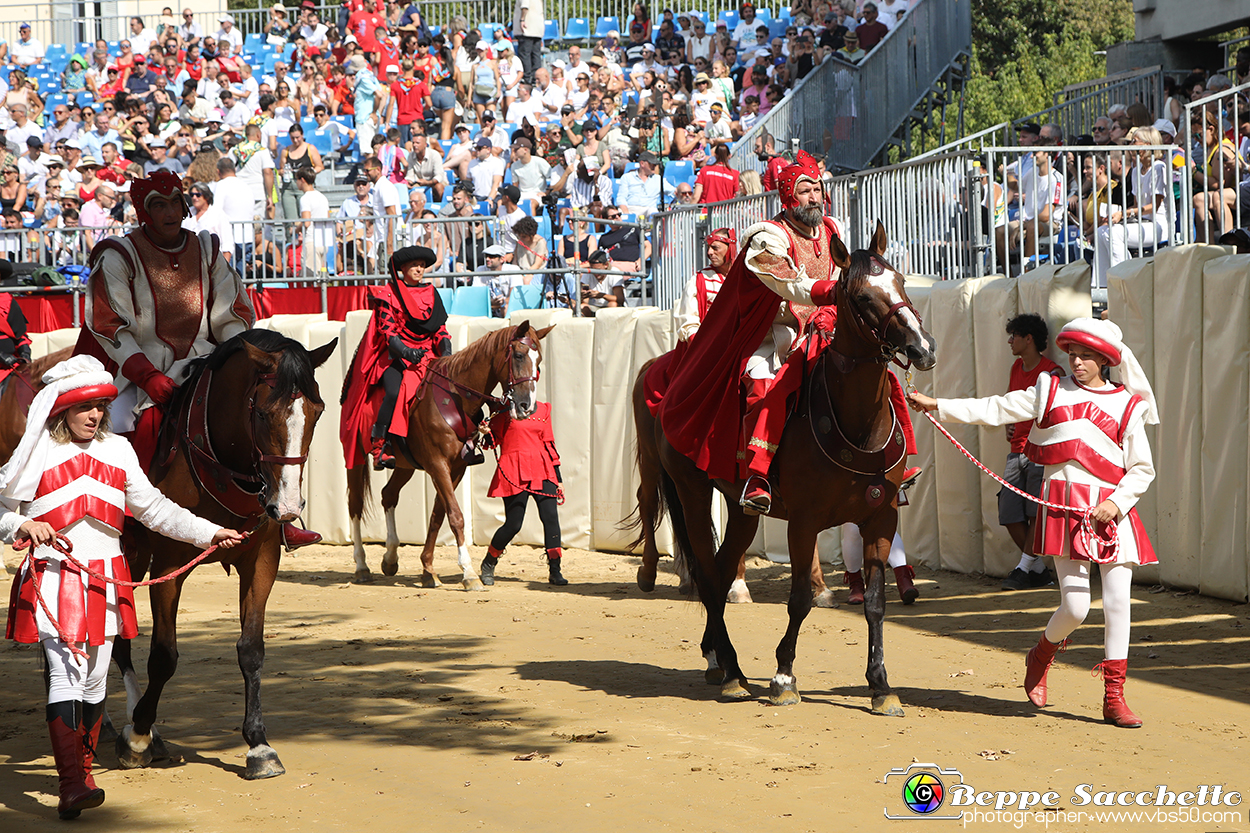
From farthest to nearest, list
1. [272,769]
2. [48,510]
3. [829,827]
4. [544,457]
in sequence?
[544,457], [272,769], [48,510], [829,827]

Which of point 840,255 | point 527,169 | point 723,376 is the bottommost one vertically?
point 723,376

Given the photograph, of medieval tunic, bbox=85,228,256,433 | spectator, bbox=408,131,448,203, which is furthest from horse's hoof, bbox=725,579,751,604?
spectator, bbox=408,131,448,203

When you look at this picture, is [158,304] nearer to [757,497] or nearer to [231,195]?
[757,497]

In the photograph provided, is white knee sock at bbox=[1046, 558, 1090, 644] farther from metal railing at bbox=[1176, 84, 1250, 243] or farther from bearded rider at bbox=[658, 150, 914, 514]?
Answer: metal railing at bbox=[1176, 84, 1250, 243]

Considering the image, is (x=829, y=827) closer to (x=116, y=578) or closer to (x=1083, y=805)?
(x=1083, y=805)

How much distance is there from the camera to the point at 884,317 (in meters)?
6.00

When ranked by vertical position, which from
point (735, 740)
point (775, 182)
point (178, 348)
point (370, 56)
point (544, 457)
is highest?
point (370, 56)

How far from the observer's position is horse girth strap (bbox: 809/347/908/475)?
255 inches

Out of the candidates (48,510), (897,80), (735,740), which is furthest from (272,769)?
(897,80)

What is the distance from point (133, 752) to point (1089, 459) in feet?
15.3

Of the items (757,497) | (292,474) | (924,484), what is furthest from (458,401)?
(292,474)

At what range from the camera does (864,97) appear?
20109 millimetres

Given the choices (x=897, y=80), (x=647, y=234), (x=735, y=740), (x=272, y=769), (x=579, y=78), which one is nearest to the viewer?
(x=272, y=769)

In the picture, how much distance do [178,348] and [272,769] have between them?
220 centimetres
